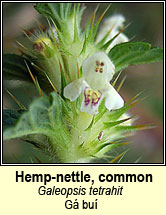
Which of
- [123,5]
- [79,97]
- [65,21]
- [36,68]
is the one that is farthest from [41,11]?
[123,5]

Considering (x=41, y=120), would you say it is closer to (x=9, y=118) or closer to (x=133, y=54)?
(x=9, y=118)

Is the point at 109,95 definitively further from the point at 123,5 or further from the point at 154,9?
the point at 154,9

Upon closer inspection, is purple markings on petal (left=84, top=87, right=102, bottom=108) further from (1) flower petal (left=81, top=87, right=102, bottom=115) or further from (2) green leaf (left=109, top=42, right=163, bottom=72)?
(2) green leaf (left=109, top=42, right=163, bottom=72)

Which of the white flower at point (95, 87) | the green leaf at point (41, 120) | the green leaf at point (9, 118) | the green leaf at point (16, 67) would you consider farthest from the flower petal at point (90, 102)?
the green leaf at point (16, 67)

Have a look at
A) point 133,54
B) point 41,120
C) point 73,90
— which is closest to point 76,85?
point 73,90

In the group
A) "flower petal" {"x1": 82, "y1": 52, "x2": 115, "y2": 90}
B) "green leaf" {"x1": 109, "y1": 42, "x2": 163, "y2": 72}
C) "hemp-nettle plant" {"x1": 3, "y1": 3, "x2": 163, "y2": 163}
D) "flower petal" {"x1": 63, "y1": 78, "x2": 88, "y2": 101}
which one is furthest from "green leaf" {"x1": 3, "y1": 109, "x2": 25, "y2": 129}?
"green leaf" {"x1": 109, "y1": 42, "x2": 163, "y2": 72}
